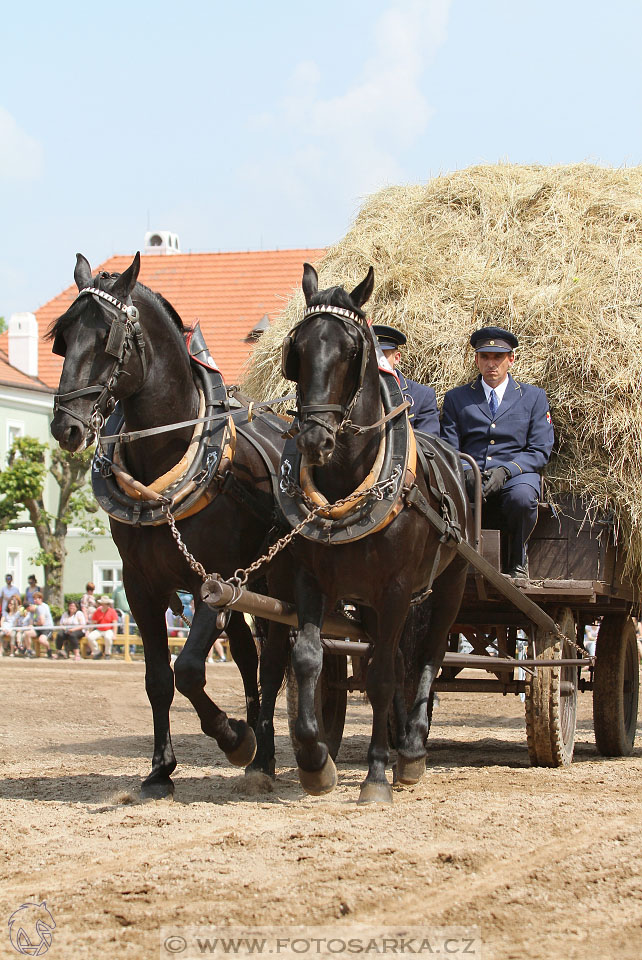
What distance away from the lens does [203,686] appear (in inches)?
238

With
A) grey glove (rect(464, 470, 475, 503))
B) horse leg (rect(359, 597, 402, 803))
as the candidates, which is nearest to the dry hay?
grey glove (rect(464, 470, 475, 503))

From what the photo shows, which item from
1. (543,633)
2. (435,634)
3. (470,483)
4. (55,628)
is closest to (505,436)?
(470,483)

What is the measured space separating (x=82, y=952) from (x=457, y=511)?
3723mm

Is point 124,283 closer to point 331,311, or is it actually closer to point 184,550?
point 331,311

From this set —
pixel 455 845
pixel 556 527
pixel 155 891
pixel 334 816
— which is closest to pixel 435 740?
pixel 556 527

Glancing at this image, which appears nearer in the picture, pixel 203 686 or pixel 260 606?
pixel 260 606

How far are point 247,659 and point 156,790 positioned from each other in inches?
59.9

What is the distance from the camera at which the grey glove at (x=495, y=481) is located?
7.50 meters

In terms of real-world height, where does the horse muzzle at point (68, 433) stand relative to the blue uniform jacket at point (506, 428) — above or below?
below

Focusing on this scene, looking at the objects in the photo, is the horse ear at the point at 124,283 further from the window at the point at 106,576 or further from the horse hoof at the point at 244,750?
the window at the point at 106,576

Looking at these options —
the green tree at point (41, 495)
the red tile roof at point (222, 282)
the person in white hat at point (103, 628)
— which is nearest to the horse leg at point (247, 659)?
the person in white hat at point (103, 628)

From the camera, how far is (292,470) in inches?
238

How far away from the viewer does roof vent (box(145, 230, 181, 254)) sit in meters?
43.9

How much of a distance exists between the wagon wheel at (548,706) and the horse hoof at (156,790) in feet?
7.96
